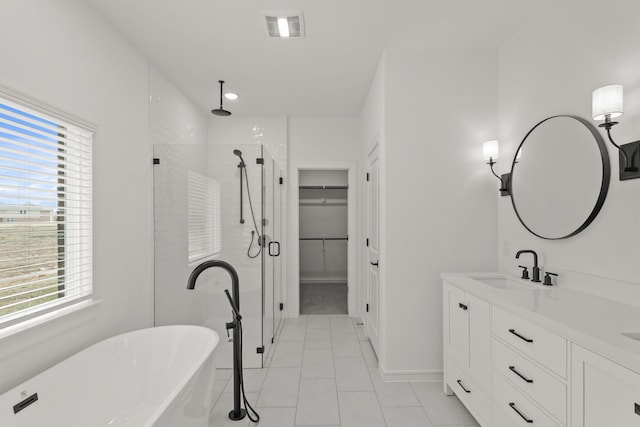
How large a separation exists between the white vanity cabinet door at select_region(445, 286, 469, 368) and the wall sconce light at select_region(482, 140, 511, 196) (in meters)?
0.90

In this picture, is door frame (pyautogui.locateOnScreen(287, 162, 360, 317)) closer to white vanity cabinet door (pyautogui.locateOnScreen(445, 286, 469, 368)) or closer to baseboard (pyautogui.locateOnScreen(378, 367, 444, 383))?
baseboard (pyautogui.locateOnScreen(378, 367, 444, 383))

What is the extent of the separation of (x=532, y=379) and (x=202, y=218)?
262cm

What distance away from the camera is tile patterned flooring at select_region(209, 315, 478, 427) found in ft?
6.96

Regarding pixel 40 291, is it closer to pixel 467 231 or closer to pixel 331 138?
pixel 467 231

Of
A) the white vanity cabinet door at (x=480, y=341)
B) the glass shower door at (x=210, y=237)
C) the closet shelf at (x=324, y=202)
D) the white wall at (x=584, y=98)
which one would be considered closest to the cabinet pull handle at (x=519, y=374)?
the white vanity cabinet door at (x=480, y=341)

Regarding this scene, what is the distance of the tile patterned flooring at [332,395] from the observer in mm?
2121

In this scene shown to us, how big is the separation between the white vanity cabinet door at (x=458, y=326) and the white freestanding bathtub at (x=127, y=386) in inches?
63.5

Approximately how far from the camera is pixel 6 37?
61.5 inches

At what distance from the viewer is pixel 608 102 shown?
1502 mm

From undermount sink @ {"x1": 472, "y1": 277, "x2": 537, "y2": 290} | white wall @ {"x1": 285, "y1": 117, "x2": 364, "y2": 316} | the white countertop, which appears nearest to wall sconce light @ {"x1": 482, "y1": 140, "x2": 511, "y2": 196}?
undermount sink @ {"x1": 472, "y1": 277, "x2": 537, "y2": 290}

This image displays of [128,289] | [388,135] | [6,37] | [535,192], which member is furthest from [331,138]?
[6,37]

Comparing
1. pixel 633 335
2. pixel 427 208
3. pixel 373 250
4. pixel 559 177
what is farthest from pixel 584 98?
pixel 373 250

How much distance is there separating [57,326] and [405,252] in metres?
2.39

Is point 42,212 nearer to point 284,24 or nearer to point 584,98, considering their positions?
point 284,24
